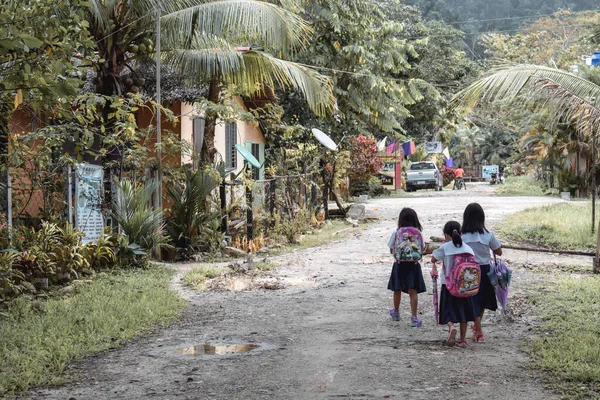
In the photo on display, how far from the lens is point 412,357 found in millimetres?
6879

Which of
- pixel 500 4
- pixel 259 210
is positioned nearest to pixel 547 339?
pixel 259 210

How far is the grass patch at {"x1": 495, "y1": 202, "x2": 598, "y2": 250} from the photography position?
16.4 meters

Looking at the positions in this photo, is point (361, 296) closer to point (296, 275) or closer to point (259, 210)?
point (296, 275)

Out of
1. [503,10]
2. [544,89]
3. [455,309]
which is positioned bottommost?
[455,309]

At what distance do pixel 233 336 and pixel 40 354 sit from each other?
6.38 feet

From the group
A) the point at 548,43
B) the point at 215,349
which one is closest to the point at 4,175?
the point at 215,349

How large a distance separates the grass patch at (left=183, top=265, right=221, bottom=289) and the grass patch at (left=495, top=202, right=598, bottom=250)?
25.3 ft

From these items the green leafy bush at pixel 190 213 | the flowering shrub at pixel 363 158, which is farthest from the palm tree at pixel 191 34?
the flowering shrub at pixel 363 158

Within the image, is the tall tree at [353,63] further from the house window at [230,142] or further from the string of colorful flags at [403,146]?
the string of colorful flags at [403,146]

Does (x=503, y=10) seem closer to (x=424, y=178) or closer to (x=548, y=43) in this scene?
(x=548, y=43)

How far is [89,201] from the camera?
487 inches

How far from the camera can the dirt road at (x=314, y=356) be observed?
594cm

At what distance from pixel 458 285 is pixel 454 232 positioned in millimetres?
502

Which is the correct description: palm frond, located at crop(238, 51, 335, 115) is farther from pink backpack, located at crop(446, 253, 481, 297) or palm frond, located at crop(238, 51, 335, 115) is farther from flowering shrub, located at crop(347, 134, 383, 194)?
flowering shrub, located at crop(347, 134, 383, 194)
